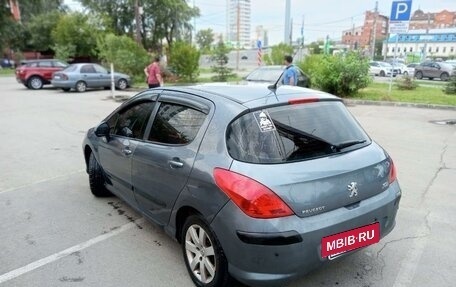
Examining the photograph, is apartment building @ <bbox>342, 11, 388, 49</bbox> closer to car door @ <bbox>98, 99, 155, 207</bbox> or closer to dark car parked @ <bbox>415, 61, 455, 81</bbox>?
dark car parked @ <bbox>415, 61, 455, 81</bbox>

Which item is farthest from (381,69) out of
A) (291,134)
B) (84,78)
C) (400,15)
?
(291,134)

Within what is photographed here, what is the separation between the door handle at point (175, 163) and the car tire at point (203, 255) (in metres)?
0.41

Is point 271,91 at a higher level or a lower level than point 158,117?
higher

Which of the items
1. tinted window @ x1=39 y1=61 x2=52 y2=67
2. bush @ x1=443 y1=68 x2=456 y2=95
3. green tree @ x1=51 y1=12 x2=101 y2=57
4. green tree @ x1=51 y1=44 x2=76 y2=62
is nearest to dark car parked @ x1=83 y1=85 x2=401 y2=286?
bush @ x1=443 y1=68 x2=456 y2=95

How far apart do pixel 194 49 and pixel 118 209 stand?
60.4 feet

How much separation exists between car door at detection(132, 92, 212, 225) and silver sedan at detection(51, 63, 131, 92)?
667 inches

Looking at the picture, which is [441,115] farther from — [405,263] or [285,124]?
[285,124]

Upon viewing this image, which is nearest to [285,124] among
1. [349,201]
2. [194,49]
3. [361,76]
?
[349,201]

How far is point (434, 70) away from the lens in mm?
30000

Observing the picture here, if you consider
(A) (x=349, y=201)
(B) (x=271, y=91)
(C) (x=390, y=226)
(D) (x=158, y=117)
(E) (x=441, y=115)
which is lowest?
(E) (x=441, y=115)

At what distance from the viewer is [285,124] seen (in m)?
2.86

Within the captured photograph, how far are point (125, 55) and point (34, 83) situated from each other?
522cm

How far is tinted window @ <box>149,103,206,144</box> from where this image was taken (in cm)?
306

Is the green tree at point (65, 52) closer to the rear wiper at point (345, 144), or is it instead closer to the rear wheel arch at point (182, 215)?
the rear wheel arch at point (182, 215)
